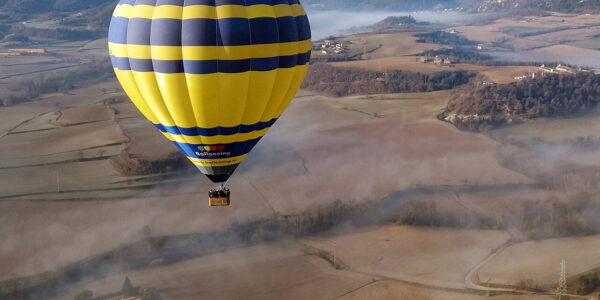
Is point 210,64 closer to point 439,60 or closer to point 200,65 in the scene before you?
point 200,65

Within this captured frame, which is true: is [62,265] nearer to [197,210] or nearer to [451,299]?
[197,210]

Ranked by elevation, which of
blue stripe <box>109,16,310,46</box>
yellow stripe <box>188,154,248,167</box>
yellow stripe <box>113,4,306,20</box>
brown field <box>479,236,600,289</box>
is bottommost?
brown field <box>479,236,600,289</box>

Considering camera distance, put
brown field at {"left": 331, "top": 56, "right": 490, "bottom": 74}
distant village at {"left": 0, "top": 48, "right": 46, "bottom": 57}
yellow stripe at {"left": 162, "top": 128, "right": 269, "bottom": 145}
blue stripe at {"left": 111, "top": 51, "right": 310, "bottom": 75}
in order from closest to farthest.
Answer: blue stripe at {"left": 111, "top": 51, "right": 310, "bottom": 75} < yellow stripe at {"left": 162, "top": 128, "right": 269, "bottom": 145} < brown field at {"left": 331, "top": 56, "right": 490, "bottom": 74} < distant village at {"left": 0, "top": 48, "right": 46, "bottom": 57}

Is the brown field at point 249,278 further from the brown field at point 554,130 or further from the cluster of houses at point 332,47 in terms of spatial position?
the cluster of houses at point 332,47

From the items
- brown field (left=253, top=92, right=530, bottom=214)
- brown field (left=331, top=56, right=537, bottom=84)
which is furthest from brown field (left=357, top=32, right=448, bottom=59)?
brown field (left=253, top=92, right=530, bottom=214)

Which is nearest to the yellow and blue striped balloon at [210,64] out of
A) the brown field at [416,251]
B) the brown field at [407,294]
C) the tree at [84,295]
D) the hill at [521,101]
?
the brown field at [407,294]

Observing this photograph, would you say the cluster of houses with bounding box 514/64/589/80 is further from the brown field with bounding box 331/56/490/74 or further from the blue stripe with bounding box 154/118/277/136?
the blue stripe with bounding box 154/118/277/136
